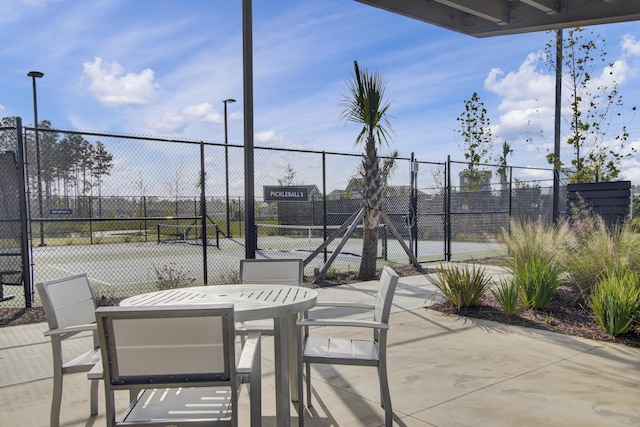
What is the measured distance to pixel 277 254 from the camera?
14195 millimetres

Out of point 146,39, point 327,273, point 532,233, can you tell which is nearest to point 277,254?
point 327,273

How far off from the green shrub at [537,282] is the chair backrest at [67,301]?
526cm

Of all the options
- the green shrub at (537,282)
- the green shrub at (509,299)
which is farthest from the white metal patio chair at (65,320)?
the green shrub at (537,282)

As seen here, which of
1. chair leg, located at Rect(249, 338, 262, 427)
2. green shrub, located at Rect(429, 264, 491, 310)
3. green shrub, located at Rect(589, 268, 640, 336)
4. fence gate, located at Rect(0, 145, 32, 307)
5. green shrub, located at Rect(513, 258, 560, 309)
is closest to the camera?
chair leg, located at Rect(249, 338, 262, 427)

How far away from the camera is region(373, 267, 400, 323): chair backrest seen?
9.96ft

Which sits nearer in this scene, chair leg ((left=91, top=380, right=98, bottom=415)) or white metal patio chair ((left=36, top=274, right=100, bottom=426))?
white metal patio chair ((left=36, top=274, right=100, bottom=426))

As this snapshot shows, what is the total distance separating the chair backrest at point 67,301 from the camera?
283 centimetres

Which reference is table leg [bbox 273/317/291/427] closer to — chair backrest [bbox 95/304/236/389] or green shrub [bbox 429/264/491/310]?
chair backrest [bbox 95/304/236/389]

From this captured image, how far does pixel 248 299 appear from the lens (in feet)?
10.6

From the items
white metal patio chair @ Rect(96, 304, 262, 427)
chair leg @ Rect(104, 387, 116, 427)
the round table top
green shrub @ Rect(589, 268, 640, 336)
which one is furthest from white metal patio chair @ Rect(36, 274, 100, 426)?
green shrub @ Rect(589, 268, 640, 336)

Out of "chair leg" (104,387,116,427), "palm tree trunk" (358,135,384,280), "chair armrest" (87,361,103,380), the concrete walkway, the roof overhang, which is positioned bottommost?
the concrete walkway

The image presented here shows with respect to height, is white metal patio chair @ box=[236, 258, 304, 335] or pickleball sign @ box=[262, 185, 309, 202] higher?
pickleball sign @ box=[262, 185, 309, 202]

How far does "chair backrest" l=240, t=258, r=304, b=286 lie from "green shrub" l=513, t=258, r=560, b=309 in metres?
3.59

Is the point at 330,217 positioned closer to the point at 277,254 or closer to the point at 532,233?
the point at 277,254
